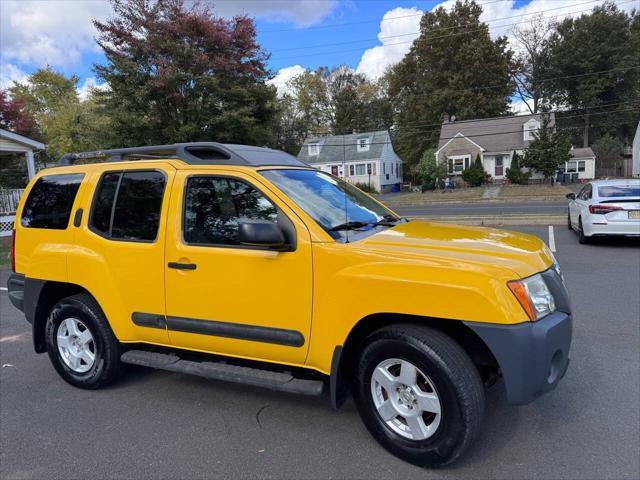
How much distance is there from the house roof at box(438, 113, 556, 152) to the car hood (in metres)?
45.7

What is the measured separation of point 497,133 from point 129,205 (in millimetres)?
47968

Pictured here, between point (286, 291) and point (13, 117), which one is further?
point (13, 117)

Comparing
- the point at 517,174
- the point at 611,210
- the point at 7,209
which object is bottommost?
the point at 611,210

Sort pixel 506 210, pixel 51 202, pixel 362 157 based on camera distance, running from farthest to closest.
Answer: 1. pixel 362 157
2. pixel 506 210
3. pixel 51 202

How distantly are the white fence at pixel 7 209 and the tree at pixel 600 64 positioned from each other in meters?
61.9

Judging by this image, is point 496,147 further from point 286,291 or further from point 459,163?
point 286,291

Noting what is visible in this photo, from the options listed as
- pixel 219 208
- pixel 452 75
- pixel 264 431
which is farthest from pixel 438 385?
pixel 452 75

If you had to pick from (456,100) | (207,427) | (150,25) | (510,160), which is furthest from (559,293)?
(456,100)

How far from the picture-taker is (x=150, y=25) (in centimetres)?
1856

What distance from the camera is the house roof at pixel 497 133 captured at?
150ft

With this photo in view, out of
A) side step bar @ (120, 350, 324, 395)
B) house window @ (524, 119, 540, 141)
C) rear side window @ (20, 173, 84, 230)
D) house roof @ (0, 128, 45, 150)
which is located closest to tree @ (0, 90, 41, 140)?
house roof @ (0, 128, 45, 150)

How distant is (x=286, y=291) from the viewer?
125 inches

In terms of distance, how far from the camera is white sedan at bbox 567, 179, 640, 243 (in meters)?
9.95

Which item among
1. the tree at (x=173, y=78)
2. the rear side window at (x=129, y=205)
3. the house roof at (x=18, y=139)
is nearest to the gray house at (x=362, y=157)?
the tree at (x=173, y=78)
